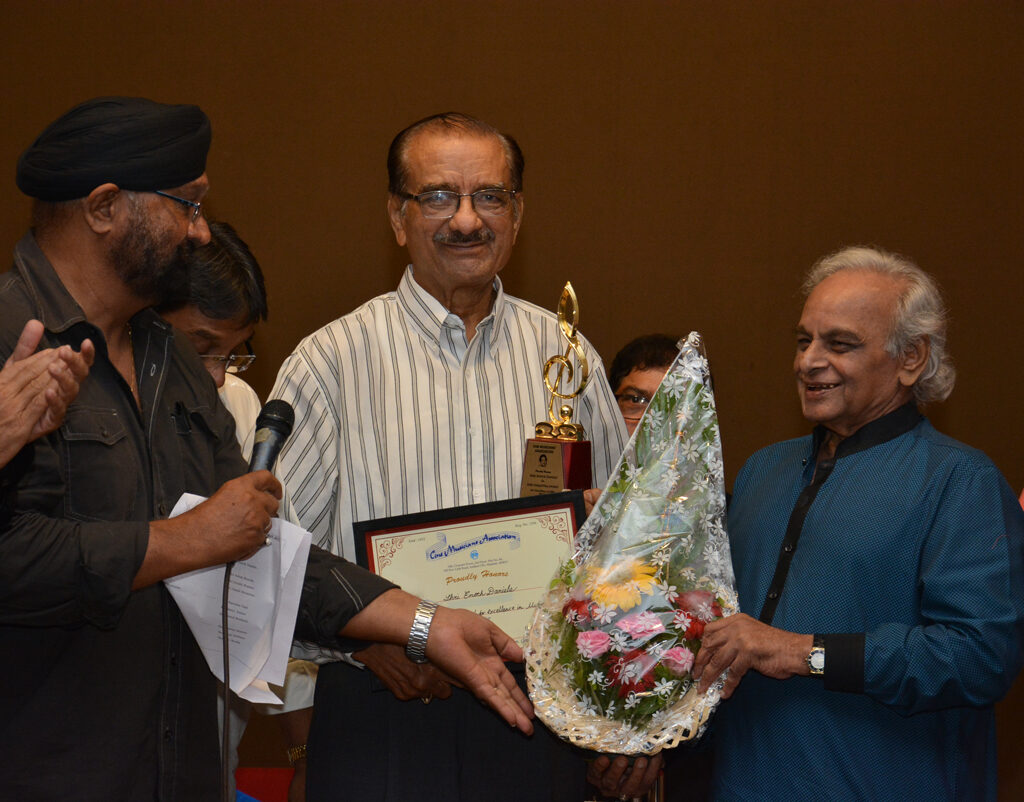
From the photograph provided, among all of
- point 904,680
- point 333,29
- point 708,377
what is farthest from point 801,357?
point 333,29

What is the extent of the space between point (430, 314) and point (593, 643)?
101 cm

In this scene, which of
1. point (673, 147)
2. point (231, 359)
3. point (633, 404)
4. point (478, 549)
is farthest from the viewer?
point (673, 147)

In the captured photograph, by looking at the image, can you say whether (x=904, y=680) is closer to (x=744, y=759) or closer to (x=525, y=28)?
(x=744, y=759)

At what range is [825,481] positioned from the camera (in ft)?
7.17

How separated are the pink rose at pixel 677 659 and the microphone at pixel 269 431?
76cm

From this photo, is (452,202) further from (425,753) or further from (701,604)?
(425,753)

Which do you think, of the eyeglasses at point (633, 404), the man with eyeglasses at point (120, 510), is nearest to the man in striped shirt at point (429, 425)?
the man with eyeglasses at point (120, 510)

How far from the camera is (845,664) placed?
6.25 feet

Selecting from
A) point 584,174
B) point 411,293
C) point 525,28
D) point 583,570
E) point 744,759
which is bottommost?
point 744,759

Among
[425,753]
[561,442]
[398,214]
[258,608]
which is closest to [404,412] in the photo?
[561,442]

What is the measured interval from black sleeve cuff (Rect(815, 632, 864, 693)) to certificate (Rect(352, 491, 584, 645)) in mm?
556

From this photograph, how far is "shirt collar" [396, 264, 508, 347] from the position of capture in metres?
2.47

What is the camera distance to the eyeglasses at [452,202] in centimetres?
243

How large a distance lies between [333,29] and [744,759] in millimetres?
3279
